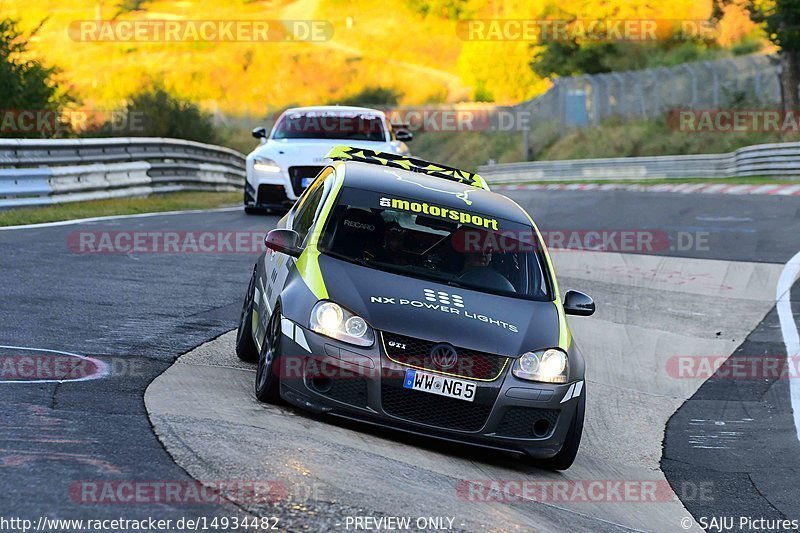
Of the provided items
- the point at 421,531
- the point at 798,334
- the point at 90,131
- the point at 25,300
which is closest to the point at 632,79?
the point at 90,131

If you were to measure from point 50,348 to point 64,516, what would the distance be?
363cm

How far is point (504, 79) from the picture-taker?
91.0m

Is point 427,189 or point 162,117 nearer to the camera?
point 427,189

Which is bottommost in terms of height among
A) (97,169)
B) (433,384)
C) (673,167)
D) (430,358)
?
(673,167)

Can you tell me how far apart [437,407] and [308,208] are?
7.44 feet

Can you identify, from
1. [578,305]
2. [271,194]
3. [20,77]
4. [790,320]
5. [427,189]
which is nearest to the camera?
[578,305]

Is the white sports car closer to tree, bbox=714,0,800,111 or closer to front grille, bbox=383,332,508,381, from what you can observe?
front grille, bbox=383,332,508,381

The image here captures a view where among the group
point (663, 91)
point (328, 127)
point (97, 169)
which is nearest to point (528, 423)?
point (328, 127)

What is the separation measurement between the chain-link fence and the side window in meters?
38.1

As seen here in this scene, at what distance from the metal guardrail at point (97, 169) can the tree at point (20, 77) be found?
2618 millimetres

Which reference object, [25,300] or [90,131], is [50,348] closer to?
[25,300]

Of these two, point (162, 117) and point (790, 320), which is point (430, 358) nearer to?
point (790, 320)

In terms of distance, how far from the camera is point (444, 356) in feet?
23.0

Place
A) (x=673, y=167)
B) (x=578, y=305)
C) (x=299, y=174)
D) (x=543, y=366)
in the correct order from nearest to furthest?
(x=543, y=366) < (x=578, y=305) < (x=299, y=174) < (x=673, y=167)
